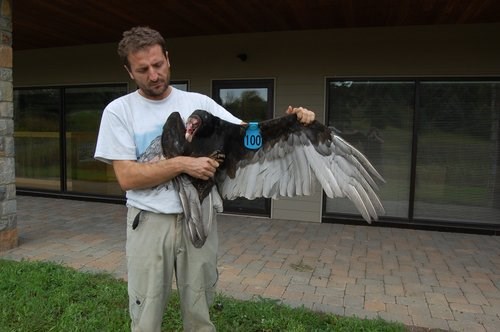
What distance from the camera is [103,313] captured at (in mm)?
2947

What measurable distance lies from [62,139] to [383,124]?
5.69 metres

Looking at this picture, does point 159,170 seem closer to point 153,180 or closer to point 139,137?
point 153,180

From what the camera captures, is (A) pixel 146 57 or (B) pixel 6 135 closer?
(A) pixel 146 57

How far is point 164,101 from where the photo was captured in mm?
1826

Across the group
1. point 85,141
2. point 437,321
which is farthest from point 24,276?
point 85,141

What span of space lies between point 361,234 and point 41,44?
242 inches

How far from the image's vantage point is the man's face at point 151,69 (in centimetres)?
165

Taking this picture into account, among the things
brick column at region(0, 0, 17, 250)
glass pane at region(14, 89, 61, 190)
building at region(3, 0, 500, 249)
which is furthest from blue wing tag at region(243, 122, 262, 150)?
glass pane at region(14, 89, 61, 190)

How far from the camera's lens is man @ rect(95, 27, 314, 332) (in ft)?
5.50

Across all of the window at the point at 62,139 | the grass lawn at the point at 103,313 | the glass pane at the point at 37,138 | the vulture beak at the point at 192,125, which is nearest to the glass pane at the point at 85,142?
the window at the point at 62,139

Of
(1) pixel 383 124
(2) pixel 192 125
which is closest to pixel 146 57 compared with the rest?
(2) pixel 192 125

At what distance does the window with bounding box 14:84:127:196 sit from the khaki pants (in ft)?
18.8

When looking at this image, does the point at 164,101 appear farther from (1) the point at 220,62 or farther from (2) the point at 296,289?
(1) the point at 220,62

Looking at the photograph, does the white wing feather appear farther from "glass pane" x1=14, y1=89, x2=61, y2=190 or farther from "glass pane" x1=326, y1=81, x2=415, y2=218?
"glass pane" x1=14, y1=89, x2=61, y2=190
